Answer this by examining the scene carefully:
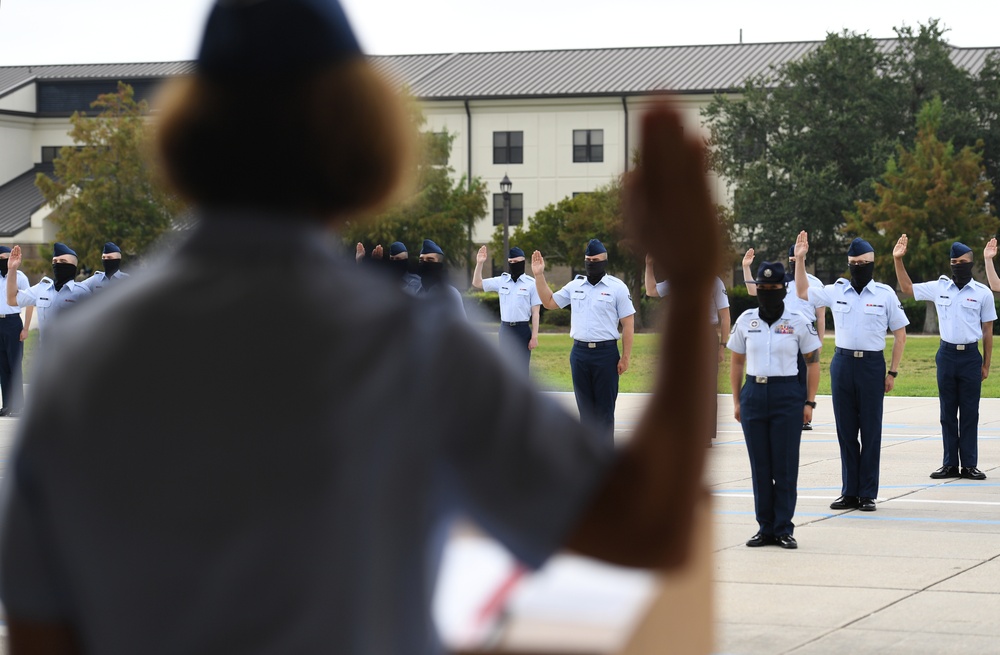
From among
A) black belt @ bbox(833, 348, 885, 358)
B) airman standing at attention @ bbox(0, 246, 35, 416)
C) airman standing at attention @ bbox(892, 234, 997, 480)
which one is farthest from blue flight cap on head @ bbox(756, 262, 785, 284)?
airman standing at attention @ bbox(0, 246, 35, 416)

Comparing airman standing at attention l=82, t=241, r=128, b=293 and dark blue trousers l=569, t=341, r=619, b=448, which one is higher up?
airman standing at attention l=82, t=241, r=128, b=293

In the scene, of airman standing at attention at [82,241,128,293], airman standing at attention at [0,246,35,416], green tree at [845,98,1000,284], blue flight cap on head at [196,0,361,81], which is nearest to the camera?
blue flight cap on head at [196,0,361,81]

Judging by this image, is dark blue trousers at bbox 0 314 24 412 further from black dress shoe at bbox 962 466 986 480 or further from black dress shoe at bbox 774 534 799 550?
black dress shoe at bbox 774 534 799 550

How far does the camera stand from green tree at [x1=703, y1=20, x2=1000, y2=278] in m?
54.9

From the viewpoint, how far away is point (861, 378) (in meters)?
10.8

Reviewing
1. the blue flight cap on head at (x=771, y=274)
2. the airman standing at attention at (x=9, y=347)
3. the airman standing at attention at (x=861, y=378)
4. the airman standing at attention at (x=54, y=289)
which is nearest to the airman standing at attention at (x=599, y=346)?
the airman standing at attention at (x=861, y=378)

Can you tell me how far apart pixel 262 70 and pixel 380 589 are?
0.55m

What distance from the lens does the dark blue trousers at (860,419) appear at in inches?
416

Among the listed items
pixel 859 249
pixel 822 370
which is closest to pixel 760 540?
pixel 859 249

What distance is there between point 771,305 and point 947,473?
4.26 meters

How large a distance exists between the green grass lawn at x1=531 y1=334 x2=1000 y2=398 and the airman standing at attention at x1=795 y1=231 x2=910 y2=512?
17.7 feet

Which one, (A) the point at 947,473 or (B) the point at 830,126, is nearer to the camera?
(A) the point at 947,473

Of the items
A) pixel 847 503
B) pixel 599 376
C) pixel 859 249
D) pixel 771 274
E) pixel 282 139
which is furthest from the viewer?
pixel 599 376

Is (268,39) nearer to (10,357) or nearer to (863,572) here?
(863,572)
